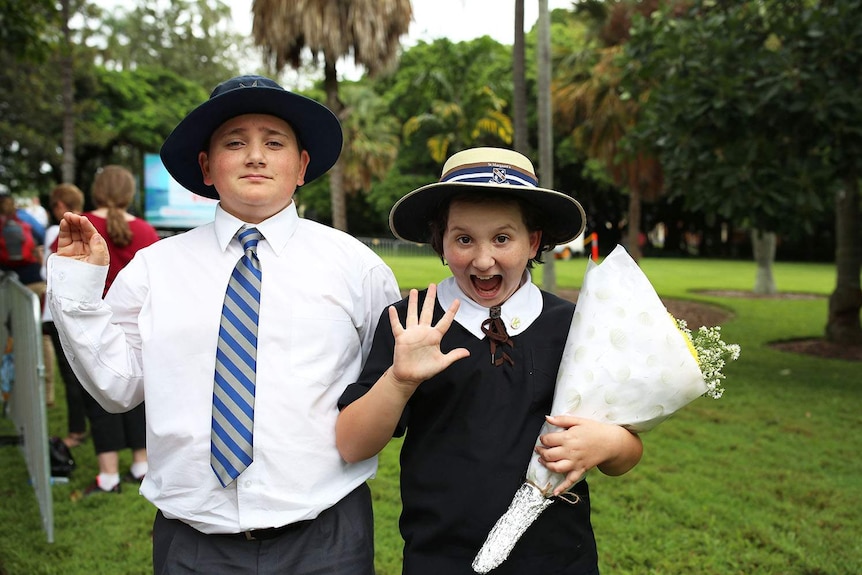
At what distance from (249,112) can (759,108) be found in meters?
6.02

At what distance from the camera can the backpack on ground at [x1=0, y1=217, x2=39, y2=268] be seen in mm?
6473

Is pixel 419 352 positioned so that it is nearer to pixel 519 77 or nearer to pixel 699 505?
pixel 699 505

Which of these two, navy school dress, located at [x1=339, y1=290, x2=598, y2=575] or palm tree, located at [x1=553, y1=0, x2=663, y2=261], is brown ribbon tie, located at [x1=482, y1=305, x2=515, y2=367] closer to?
navy school dress, located at [x1=339, y1=290, x2=598, y2=575]

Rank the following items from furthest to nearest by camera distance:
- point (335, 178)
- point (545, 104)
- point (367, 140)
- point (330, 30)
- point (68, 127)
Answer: point (367, 140) → point (68, 127) → point (335, 178) → point (330, 30) → point (545, 104)

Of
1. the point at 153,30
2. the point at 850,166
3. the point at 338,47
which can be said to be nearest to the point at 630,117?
the point at 338,47

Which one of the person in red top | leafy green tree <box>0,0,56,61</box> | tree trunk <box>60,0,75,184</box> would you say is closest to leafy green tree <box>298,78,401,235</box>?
tree trunk <box>60,0,75,184</box>

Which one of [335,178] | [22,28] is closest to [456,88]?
[335,178]

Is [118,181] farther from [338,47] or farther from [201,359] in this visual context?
[338,47]

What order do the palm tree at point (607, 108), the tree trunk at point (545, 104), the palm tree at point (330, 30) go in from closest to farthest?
1. the tree trunk at point (545, 104)
2. the palm tree at point (330, 30)
3. the palm tree at point (607, 108)

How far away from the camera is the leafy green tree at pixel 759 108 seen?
21.1 feet

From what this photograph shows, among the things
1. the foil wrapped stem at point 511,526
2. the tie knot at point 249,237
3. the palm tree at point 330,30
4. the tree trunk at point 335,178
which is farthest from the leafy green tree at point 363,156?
the foil wrapped stem at point 511,526

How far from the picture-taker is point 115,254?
169 inches

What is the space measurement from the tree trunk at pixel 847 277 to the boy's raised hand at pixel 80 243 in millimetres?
9730

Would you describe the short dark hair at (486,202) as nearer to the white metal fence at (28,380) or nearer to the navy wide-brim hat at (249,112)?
the navy wide-brim hat at (249,112)
